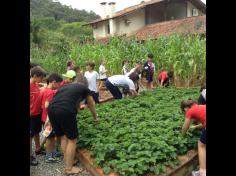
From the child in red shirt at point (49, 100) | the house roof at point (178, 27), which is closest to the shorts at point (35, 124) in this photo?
the child in red shirt at point (49, 100)

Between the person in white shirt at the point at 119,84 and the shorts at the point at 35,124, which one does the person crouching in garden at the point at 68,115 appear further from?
the person in white shirt at the point at 119,84

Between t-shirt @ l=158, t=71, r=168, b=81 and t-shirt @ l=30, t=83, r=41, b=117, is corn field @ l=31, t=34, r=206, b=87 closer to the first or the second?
t-shirt @ l=158, t=71, r=168, b=81

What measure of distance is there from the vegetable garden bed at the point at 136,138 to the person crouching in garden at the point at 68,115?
0.50m

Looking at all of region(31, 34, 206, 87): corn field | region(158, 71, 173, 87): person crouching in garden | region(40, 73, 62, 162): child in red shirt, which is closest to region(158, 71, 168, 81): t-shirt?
region(158, 71, 173, 87): person crouching in garden

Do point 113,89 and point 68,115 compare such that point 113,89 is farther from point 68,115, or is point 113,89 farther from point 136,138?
point 68,115

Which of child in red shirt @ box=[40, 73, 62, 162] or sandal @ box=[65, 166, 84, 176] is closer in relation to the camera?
sandal @ box=[65, 166, 84, 176]

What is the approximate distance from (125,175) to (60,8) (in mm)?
67347

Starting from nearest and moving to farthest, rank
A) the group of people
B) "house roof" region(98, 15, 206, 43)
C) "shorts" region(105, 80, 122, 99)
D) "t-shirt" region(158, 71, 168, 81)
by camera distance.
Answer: the group of people
"shorts" region(105, 80, 122, 99)
"t-shirt" region(158, 71, 168, 81)
"house roof" region(98, 15, 206, 43)

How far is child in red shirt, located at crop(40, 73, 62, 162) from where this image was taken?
22.3 ft

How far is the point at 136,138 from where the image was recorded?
693 cm

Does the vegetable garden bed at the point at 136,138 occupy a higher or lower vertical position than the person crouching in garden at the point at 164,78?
lower

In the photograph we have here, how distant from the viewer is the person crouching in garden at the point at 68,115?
243 inches
